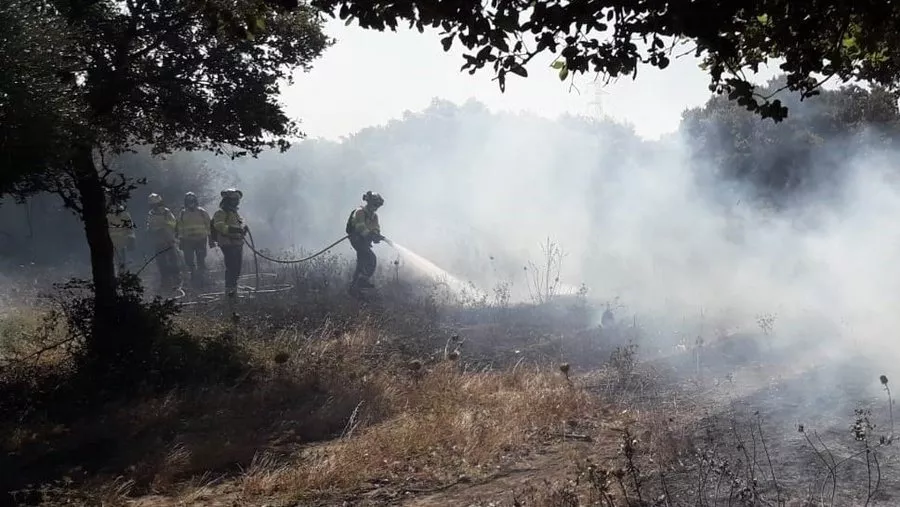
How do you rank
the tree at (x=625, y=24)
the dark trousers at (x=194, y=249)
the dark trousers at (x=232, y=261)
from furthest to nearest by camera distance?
the dark trousers at (x=194, y=249)
the dark trousers at (x=232, y=261)
the tree at (x=625, y=24)

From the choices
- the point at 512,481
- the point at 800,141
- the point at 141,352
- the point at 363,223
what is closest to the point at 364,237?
the point at 363,223

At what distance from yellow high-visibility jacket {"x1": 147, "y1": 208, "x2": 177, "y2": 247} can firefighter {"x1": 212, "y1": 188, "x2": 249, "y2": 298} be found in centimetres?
239

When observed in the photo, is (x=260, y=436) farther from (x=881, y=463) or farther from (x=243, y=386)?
(x=881, y=463)

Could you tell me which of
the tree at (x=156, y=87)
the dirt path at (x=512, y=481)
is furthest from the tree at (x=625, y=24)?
the tree at (x=156, y=87)

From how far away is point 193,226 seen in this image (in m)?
12.3

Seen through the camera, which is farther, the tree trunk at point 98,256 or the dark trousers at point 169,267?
the dark trousers at point 169,267

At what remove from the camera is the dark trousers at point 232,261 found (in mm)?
10555

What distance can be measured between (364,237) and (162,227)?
417 cm

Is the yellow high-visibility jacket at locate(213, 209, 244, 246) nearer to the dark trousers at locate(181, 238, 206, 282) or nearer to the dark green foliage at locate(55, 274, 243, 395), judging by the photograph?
the dark trousers at locate(181, 238, 206, 282)

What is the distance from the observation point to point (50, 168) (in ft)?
20.2

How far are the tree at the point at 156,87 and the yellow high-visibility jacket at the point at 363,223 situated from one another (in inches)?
142

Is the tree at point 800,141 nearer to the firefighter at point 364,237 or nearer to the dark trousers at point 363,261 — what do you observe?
the firefighter at point 364,237

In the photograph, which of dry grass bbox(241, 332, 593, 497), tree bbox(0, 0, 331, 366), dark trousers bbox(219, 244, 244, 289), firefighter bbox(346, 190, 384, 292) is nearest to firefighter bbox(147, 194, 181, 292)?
dark trousers bbox(219, 244, 244, 289)

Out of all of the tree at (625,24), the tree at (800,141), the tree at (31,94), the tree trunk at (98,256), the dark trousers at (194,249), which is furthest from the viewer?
the tree at (800,141)
